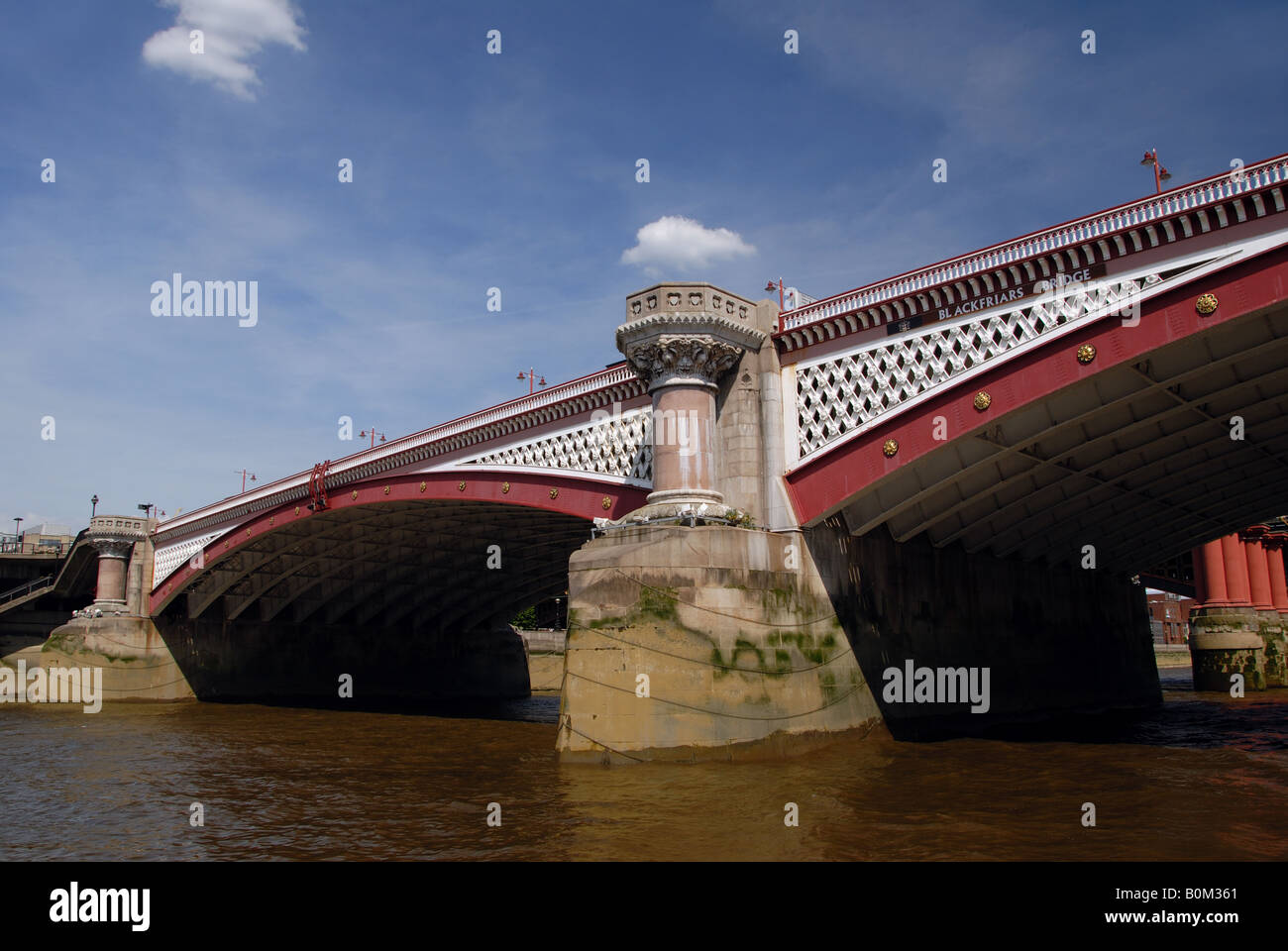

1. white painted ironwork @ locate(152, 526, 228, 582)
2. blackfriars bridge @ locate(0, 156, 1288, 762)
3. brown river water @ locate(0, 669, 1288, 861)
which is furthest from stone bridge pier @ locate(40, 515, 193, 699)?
brown river water @ locate(0, 669, 1288, 861)

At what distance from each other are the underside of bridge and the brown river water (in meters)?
16.0

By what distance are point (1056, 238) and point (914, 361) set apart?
3.76m

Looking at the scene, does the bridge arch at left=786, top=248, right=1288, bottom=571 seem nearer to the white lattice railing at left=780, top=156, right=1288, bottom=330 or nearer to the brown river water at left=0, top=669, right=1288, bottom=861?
the white lattice railing at left=780, top=156, right=1288, bottom=330

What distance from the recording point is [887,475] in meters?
21.5

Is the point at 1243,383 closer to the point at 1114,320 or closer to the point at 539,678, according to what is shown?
the point at 1114,320

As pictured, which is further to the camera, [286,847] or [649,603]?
[649,603]

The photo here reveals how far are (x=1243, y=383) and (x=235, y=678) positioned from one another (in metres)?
46.1

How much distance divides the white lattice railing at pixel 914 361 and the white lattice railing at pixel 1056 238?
3.35ft

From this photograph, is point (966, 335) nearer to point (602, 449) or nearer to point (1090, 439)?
point (1090, 439)

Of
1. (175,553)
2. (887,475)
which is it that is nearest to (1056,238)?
(887,475)

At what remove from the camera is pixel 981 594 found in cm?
3123

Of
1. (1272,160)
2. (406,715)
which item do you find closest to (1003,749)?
(1272,160)

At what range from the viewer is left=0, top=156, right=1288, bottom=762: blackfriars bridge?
1900 centimetres

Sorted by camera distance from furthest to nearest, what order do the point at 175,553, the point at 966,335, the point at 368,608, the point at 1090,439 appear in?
the point at 368,608 < the point at 175,553 < the point at 1090,439 < the point at 966,335
